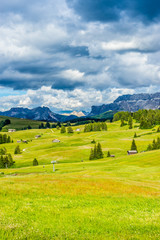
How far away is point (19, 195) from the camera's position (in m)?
19.3

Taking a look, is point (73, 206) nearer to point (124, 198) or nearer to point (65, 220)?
point (65, 220)

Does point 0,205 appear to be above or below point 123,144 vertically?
above

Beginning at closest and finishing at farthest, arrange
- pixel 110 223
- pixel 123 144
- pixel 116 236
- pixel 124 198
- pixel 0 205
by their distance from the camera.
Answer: pixel 116 236 → pixel 110 223 → pixel 0 205 → pixel 124 198 → pixel 123 144

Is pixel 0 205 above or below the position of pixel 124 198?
above

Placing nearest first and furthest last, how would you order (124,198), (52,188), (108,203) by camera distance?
(108,203)
(124,198)
(52,188)

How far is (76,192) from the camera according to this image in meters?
21.7

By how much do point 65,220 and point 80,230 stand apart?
69.0 inches

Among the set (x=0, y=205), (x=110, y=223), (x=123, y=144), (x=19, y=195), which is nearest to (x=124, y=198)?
(x=110, y=223)

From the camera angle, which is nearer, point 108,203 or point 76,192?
point 108,203

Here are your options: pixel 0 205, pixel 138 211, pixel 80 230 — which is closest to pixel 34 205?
pixel 0 205

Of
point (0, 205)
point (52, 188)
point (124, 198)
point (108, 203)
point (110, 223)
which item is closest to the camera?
point (110, 223)

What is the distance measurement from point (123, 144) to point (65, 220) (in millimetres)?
146231

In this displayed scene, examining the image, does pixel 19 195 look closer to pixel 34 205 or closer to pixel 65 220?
pixel 34 205

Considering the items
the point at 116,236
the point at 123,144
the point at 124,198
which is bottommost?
the point at 123,144
